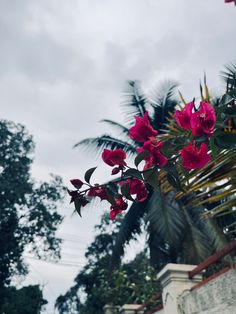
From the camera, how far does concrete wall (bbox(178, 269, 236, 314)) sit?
3139mm

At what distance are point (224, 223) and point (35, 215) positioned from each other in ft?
40.9

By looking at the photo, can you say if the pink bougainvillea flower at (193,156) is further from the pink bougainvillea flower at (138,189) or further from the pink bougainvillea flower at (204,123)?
the pink bougainvillea flower at (138,189)

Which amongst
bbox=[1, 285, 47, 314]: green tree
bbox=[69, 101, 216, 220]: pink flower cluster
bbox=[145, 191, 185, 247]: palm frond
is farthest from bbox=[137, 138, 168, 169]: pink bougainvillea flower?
bbox=[1, 285, 47, 314]: green tree

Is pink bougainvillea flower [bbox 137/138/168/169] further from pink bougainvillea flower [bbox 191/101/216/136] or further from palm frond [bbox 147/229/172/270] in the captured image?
palm frond [bbox 147/229/172/270]

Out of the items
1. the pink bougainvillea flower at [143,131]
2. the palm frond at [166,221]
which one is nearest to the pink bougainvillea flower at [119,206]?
the pink bougainvillea flower at [143,131]

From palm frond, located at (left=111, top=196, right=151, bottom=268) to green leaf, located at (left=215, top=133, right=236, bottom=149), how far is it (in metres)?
8.34

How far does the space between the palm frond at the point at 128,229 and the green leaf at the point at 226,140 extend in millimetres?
8344

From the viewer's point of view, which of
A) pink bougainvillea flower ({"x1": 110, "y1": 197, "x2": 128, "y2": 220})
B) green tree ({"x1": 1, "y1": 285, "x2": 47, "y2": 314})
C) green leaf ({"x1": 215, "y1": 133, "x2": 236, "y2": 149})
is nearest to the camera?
green leaf ({"x1": 215, "y1": 133, "x2": 236, "y2": 149})

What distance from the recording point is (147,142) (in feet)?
3.77

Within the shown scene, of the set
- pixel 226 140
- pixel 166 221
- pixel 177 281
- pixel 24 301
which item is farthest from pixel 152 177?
pixel 24 301

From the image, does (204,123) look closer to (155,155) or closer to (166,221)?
(155,155)

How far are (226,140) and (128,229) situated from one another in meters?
8.62

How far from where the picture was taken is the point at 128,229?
941cm

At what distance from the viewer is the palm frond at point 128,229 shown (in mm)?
8969
